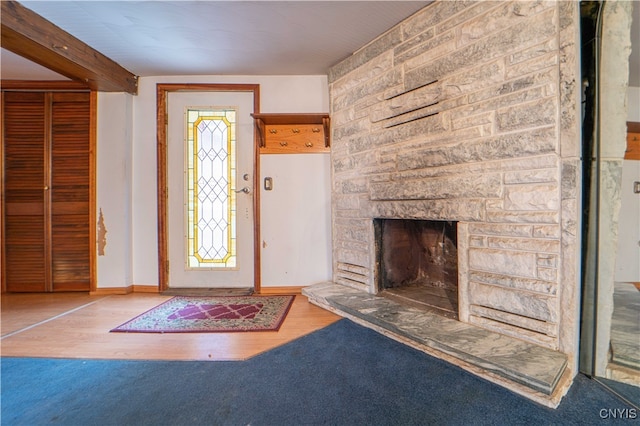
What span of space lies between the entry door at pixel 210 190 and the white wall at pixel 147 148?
0.15 meters

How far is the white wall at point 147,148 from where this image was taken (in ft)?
8.07

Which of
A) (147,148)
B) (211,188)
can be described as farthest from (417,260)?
(147,148)

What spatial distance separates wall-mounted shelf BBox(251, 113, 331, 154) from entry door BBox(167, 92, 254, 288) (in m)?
0.18

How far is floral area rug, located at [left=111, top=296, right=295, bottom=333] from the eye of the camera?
1.71 metres

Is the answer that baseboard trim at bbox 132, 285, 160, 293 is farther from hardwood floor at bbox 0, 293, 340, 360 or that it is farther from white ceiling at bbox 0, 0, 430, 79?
white ceiling at bbox 0, 0, 430, 79

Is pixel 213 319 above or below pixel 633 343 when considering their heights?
below

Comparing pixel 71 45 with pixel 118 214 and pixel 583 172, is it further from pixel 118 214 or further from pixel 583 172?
pixel 583 172

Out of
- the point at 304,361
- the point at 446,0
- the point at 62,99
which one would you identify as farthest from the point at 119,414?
the point at 62,99

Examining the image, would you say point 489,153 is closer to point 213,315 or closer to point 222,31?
point 222,31

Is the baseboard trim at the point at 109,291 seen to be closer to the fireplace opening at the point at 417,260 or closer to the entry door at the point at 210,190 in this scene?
the entry door at the point at 210,190

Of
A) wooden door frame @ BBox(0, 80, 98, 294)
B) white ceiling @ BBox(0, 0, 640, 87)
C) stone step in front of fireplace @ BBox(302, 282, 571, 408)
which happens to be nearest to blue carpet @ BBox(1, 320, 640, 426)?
stone step in front of fireplace @ BBox(302, 282, 571, 408)

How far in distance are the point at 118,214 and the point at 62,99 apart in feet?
4.15

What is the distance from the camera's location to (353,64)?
2.08 meters

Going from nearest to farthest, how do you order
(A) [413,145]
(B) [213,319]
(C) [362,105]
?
(A) [413,145], (B) [213,319], (C) [362,105]
